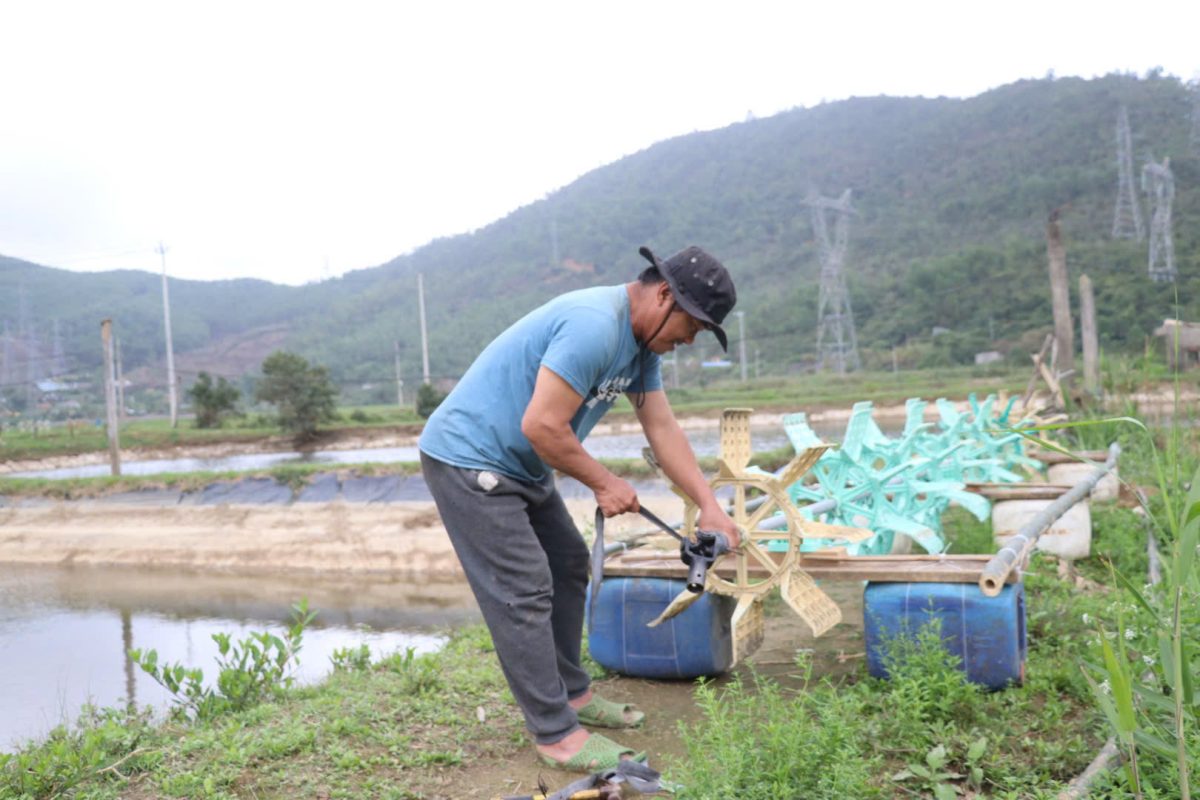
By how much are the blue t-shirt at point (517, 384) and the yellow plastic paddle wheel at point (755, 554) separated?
0.80m

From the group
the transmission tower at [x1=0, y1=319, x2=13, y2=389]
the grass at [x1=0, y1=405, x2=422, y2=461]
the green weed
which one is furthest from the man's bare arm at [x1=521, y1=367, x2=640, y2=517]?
the transmission tower at [x1=0, y1=319, x2=13, y2=389]

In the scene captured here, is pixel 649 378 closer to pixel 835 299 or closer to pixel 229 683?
pixel 229 683

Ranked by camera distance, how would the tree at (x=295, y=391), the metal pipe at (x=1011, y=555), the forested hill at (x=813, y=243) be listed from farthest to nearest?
the forested hill at (x=813, y=243) < the tree at (x=295, y=391) < the metal pipe at (x=1011, y=555)

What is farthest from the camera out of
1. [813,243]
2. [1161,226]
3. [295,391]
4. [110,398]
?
[813,243]

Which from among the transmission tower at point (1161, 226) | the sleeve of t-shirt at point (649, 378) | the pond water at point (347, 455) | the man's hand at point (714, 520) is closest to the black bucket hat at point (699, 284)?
the sleeve of t-shirt at point (649, 378)

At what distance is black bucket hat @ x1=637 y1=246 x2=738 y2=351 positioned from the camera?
121 inches

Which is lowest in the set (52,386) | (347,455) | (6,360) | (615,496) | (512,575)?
(347,455)

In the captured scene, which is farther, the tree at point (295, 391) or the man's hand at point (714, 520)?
the tree at point (295, 391)

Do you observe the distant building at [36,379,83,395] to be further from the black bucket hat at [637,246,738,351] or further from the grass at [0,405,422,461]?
the black bucket hat at [637,246,738,351]

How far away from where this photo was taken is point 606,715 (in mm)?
3615

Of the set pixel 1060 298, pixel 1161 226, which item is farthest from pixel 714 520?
pixel 1161 226

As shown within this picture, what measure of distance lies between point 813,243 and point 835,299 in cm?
2974

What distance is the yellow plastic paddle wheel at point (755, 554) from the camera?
3852mm

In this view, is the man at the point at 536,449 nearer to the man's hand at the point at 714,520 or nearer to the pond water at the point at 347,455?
the man's hand at the point at 714,520
